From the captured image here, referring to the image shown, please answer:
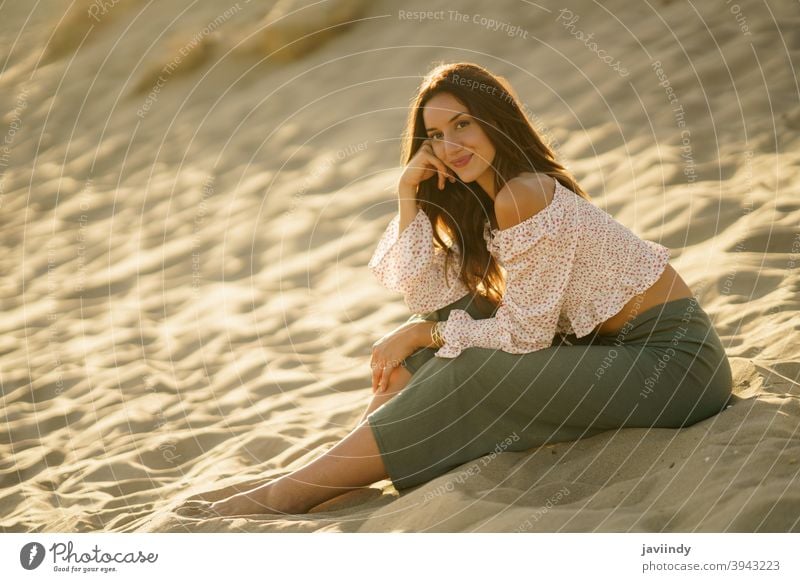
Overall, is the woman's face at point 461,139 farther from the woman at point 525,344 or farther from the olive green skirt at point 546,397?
the olive green skirt at point 546,397

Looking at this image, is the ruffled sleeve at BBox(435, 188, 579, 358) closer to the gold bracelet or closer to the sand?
the gold bracelet

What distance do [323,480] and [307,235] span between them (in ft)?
10.7

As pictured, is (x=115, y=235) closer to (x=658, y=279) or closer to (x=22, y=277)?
(x=22, y=277)

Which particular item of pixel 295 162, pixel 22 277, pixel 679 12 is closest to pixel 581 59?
pixel 679 12

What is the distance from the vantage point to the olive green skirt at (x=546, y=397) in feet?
10.2

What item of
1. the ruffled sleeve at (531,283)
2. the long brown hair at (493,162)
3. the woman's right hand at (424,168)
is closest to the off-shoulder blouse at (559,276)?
the ruffled sleeve at (531,283)

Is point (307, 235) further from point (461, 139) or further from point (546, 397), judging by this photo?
point (546, 397)

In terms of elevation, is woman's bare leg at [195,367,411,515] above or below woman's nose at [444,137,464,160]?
below

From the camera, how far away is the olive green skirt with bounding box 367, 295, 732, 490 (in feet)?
10.2

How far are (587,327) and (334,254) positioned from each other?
2.92 meters

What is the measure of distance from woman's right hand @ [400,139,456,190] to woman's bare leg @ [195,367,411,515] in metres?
0.83

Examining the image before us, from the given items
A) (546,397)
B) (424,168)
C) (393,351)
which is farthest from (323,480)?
(424,168)

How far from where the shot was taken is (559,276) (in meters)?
3.21

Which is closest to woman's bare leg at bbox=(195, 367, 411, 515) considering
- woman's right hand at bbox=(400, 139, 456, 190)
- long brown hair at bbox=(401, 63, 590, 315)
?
long brown hair at bbox=(401, 63, 590, 315)
